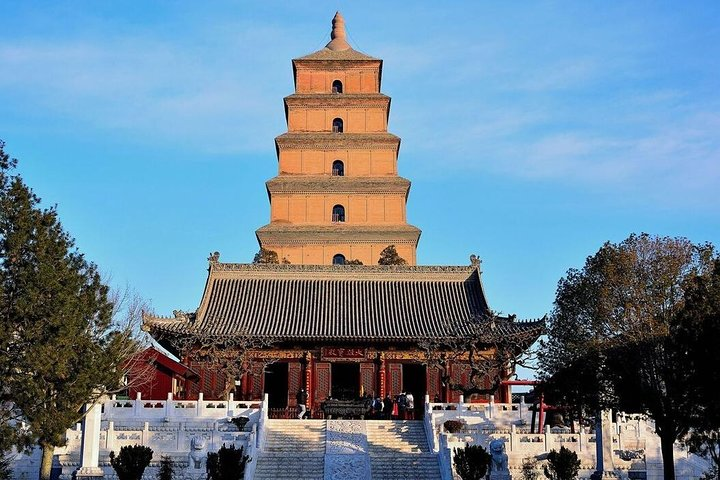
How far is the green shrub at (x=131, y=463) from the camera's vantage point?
1617 cm

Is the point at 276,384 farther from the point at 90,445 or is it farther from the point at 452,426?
the point at 90,445

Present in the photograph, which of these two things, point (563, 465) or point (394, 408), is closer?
point (563, 465)

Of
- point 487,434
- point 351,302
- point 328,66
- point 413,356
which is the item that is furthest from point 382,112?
point 487,434

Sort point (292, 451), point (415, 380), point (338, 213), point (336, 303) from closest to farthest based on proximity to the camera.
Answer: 1. point (292, 451)
2. point (415, 380)
3. point (336, 303)
4. point (338, 213)

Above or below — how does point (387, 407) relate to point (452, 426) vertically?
above

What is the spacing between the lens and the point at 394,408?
86.3ft

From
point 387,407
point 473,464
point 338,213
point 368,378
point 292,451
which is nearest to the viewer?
point 473,464

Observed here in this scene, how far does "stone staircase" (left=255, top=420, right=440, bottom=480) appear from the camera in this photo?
62.4 ft

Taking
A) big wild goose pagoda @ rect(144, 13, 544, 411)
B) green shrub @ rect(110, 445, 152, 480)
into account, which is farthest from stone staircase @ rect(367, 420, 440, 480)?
big wild goose pagoda @ rect(144, 13, 544, 411)

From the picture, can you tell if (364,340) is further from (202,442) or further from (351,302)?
(202,442)

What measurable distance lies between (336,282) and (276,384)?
4248 mm

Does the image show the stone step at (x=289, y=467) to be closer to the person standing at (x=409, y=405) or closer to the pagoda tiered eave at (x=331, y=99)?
the person standing at (x=409, y=405)

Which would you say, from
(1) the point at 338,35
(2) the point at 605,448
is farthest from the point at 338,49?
(2) the point at 605,448

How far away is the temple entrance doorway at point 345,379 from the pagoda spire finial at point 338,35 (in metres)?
17.7
